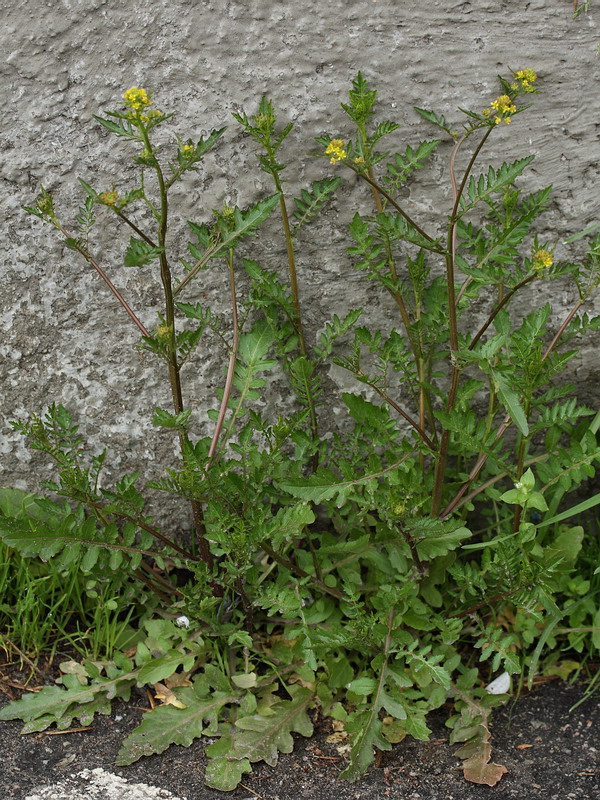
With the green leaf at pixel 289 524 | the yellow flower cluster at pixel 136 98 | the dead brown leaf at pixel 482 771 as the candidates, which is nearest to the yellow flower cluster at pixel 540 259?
the green leaf at pixel 289 524

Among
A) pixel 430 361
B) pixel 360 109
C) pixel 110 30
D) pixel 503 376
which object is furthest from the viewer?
pixel 430 361

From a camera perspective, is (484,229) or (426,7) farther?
(484,229)

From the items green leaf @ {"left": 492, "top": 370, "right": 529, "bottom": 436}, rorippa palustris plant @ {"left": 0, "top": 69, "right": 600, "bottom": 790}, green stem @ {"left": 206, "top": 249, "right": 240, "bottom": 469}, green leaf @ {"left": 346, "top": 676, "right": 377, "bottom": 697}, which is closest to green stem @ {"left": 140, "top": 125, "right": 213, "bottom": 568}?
rorippa palustris plant @ {"left": 0, "top": 69, "right": 600, "bottom": 790}

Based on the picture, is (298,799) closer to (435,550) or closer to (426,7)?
(435,550)

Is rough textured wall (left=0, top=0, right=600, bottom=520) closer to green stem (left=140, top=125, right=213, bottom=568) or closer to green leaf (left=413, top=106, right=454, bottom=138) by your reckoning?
green leaf (left=413, top=106, right=454, bottom=138)

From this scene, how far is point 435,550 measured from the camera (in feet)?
7.39

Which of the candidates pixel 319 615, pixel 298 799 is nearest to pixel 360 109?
pixel 319 615

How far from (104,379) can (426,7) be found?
4.95ft

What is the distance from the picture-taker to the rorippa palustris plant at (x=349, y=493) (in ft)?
6.90

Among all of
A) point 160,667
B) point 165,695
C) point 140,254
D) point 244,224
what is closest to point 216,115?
point 244,224

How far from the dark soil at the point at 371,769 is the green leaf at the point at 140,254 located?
4.38 feet

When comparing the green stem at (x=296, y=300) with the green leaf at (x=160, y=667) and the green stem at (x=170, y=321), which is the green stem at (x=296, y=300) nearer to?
the green stem at (x=170, y=321)

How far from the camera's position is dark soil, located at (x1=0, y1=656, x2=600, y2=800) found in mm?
2041

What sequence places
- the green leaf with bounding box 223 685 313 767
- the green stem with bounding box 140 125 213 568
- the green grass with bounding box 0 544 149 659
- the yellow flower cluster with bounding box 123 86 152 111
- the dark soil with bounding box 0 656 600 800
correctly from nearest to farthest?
1. the yellow flower cluster with bounding box 123 86 152 111
2. the green stem with bounding box 140 125 213 568
3. the dark soil with bounding box 0 656 600 800
4. the green leaf with bounding box 223 685 313 767
5. the green grass with bounding box 0 544 149 659
